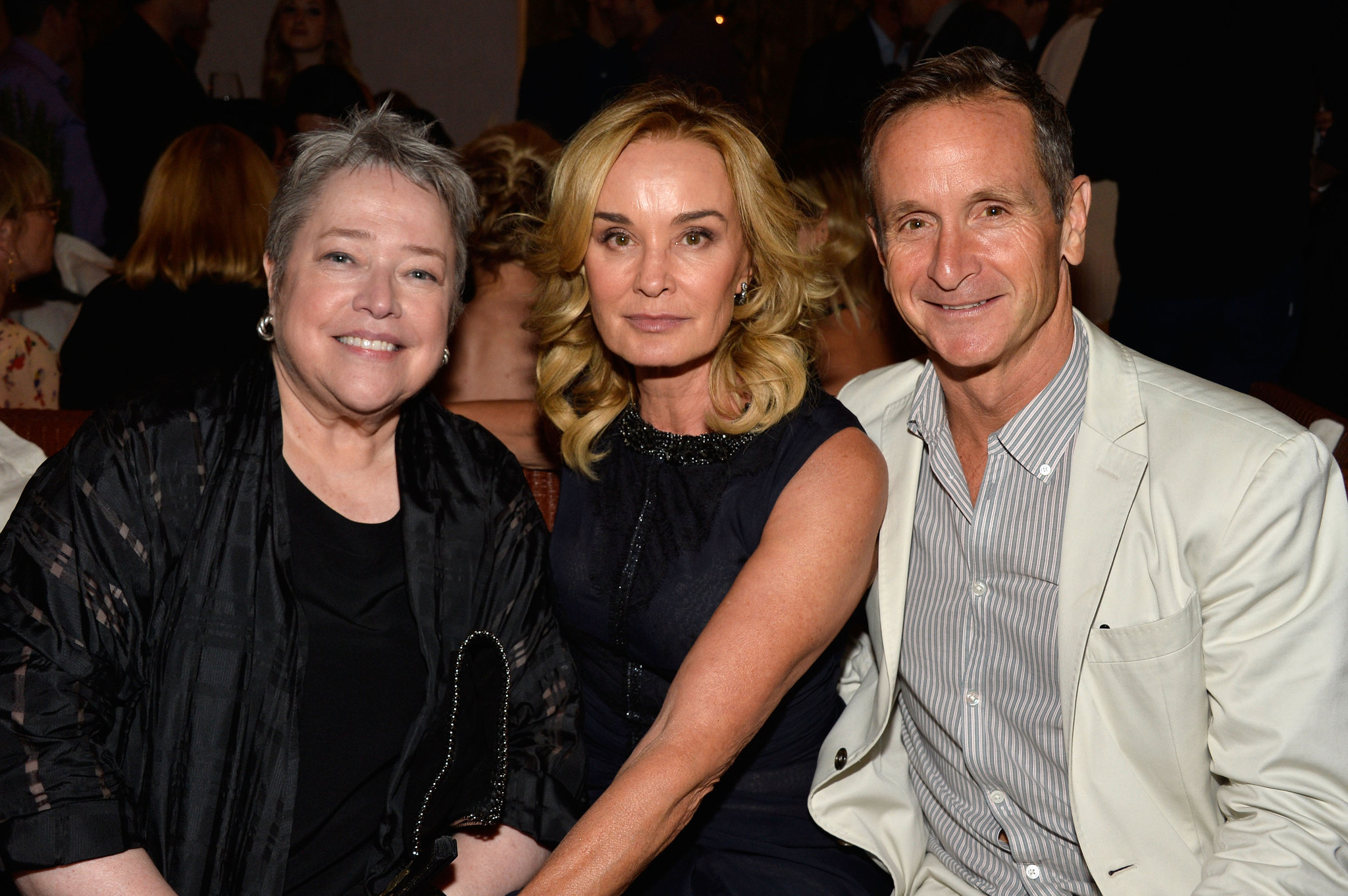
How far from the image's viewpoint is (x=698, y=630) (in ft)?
6.36

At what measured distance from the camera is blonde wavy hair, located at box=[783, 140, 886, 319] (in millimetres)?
3152

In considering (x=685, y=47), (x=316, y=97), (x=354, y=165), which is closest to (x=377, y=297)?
(x=354, y=165)

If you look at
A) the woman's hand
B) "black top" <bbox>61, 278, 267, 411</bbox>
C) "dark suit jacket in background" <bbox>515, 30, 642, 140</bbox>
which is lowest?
the woman's hand

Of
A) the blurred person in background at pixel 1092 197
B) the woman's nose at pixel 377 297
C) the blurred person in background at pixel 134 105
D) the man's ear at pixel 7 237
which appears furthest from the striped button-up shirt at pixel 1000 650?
the blurred person in background at pixel 134 105

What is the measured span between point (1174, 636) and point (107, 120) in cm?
497

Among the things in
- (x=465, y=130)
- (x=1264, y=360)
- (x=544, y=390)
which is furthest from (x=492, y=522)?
(x=465, y=130)

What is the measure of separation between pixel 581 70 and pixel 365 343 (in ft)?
12.6

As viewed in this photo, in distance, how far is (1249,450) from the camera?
1.64m

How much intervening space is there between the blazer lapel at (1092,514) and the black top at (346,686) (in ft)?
3.56

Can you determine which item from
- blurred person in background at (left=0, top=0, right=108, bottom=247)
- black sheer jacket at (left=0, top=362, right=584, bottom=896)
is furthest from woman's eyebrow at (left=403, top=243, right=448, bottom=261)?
blurred person in background at (left=0, top=0, right=108, bottom=247)

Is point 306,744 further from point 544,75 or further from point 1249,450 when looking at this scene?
point 544,75

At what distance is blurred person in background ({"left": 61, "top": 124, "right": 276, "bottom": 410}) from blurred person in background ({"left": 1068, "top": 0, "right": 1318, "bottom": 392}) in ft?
8.82

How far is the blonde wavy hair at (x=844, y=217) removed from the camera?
124 inches

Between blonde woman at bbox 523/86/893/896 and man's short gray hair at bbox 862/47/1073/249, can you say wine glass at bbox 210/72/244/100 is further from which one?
man's short gray hair at bbox 862/47/1073/249
